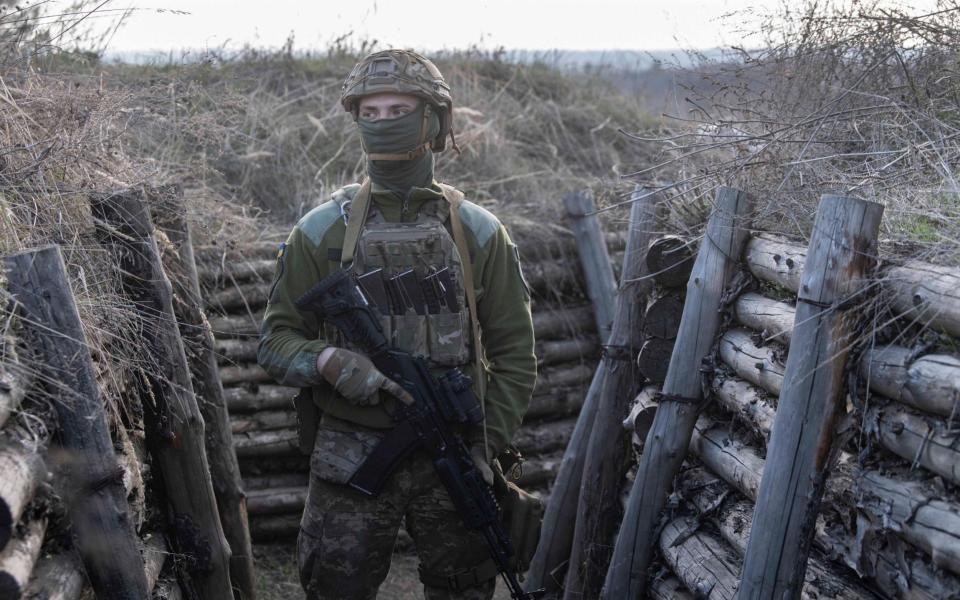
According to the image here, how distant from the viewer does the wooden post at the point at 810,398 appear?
10.8 ft

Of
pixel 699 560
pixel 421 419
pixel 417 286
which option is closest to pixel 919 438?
pixel 699 560

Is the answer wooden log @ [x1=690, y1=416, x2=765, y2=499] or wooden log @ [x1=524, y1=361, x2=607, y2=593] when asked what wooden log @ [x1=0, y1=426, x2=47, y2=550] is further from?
wooden log @ [x1=524, y1=361, x2=607, y2=593]

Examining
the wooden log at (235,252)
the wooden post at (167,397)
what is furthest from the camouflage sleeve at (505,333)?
the wooden log at (235,252)

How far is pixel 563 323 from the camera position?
773 centimetres

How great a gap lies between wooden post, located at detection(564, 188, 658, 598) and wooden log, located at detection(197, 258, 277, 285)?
8.37 feet

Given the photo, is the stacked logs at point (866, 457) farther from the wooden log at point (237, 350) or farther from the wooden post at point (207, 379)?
the wooden log at point (237, 350)

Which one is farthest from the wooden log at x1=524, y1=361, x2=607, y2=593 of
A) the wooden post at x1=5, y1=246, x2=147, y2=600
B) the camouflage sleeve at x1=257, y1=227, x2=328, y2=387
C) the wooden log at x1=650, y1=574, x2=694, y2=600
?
the wooden post at x1=5, y1=246, x2=147, y2=600

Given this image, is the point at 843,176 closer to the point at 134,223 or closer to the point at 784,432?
the point at 784,432

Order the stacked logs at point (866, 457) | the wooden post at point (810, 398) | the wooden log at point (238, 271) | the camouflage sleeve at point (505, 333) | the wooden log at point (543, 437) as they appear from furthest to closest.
A: the wooden log at point (543, 437)
the wooden log at point (238, 271)
the camouflage sleeve at point (505, 333)
the wooden post at point (810, 398)
the stacked logs at point (866, 457)

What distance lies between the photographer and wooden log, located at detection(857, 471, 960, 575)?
9.11ft

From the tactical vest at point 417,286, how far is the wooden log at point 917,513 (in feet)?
5.35

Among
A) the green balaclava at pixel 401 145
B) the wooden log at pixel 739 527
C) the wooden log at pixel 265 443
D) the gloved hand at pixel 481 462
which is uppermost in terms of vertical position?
the green balaclava at pixel 401 145

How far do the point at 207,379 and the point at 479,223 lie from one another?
5.89 feet

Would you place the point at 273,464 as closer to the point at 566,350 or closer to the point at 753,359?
the point at 566,350
